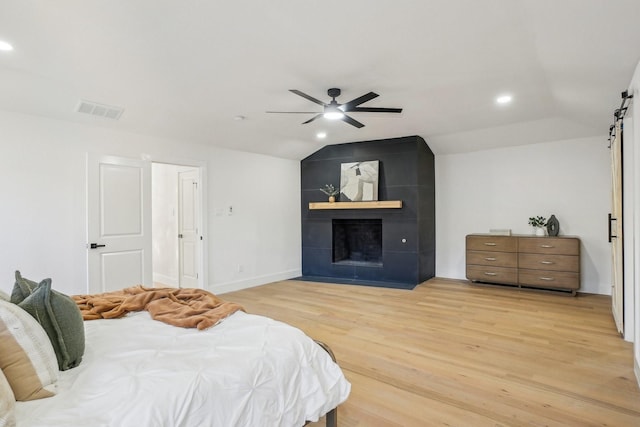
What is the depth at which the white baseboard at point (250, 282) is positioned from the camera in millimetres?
5504

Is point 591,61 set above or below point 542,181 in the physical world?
above

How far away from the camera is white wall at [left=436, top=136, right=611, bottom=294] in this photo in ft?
17.0

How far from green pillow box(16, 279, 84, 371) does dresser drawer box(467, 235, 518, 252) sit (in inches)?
219

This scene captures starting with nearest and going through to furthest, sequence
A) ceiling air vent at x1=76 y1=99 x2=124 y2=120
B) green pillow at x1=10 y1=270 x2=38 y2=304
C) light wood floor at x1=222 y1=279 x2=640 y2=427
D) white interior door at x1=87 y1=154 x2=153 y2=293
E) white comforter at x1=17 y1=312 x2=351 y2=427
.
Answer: white comforter at x1=17 y1=312 x2=351 y2=427 → green pillow at x1=10 y1=270 x2=38 y2=304 → light wood floor at x1=222 y1=279 x2=640 y2=427 → ceiling air vent at x1=76 y1=99 x2=124 y2=120 → white interior door at x1=87 y1=154 x2=153 y2=293

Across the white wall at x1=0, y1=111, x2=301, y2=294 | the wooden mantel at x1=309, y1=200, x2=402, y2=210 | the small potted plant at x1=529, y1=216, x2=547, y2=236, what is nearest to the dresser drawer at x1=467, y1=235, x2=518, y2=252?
the small potted plant at x1=529, y1=216, x2=547, y2=236

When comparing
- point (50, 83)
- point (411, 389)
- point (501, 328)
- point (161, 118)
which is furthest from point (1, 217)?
point (501, 328)

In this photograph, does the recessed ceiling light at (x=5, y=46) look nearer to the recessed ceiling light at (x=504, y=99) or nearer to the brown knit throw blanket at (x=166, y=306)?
the brown knit throw blanket at (x=166, y=306)

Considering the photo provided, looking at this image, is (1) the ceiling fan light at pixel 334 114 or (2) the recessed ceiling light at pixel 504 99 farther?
(2) the recessed ceiling light at pixel 504 99

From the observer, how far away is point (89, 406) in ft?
4.08

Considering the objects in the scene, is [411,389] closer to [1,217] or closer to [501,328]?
[501,328]

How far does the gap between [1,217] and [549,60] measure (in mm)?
5437

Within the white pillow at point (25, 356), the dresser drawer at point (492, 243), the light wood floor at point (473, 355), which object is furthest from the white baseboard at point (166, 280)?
the dresser drawer at point (492, 243)

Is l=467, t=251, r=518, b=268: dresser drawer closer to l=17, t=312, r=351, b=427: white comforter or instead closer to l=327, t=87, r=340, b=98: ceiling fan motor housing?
l=327, t=87, r=340, b=98: ceiling fan motor housing

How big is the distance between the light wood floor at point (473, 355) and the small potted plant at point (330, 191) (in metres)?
1.90
